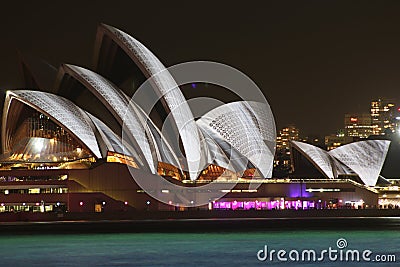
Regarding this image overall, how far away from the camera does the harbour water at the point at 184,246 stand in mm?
37406

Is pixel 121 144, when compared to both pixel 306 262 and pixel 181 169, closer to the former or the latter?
pixel 181 169

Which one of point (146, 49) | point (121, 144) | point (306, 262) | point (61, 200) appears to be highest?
point (146, 49)

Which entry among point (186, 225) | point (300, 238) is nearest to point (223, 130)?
point (186, 225)

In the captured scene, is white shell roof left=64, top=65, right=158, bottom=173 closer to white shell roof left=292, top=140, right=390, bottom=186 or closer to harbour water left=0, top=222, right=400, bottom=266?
harbour water left=0, top=222, right=400, bottom=266

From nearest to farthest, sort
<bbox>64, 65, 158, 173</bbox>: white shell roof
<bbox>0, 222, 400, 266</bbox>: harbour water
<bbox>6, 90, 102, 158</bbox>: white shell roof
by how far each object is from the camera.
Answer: <bbox>0, 222, 400, 266</bbox>: harbour water → <bbox>6, 90, 102, 158</bbox>: white shell roof → <bbox>64, 65, 158, 173</bbox>: white shell roof

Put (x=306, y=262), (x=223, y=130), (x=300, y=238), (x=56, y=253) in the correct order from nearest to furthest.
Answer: (x=306, y=262) → (x=56, y=253) → (x=300, y=238) → (x=223, y=130)

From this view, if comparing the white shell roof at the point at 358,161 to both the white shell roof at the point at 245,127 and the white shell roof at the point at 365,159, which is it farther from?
the white shell roof at the point at 245,127

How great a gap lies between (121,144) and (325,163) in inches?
999

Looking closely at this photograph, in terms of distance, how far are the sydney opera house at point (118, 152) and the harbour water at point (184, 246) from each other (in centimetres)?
1925

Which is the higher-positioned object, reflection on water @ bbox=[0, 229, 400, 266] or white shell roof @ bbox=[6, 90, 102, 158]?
white shell roof @ bbox=[6, 90, 102, 158]

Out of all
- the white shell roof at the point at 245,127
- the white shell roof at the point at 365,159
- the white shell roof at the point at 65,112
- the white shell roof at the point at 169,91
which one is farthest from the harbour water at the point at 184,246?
the white shell roof at the point at 365,159

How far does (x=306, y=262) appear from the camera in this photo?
1437 inches

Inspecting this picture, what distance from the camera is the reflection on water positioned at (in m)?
37.8

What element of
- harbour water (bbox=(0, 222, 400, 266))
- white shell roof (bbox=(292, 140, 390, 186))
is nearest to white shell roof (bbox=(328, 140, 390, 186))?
white shell roof (bbox=(292, 140, 390, 186))
